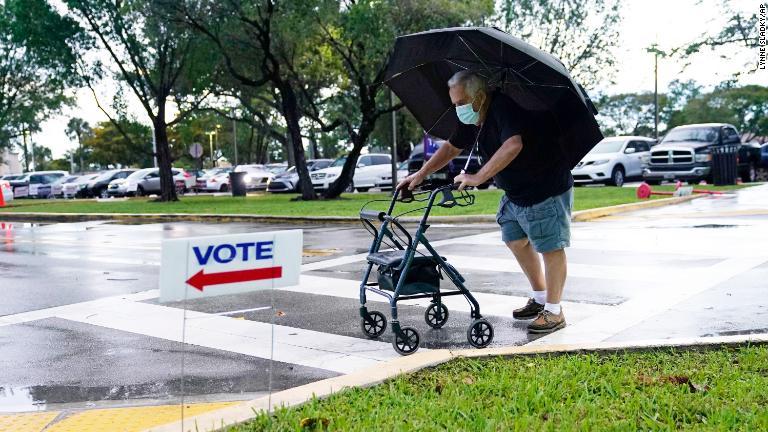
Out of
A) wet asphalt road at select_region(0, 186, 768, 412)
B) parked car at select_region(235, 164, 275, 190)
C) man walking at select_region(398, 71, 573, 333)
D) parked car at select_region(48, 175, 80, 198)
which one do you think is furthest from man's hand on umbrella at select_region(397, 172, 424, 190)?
parked car at select_region(48, 175, 80, 198)

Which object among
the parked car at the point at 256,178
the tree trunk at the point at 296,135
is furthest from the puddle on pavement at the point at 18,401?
the parked car at the point at 256,178

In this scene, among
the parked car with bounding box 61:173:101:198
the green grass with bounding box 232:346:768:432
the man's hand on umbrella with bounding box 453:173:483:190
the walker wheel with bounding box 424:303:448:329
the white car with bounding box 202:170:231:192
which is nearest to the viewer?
the green grass with bounding box 232:346:768:432

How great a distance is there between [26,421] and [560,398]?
2628mm

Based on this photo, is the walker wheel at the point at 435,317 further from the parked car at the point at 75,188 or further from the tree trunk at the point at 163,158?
the parked car at the point at 75,188

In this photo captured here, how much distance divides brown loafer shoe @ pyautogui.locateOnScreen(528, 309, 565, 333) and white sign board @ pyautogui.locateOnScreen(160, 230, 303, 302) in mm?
2317

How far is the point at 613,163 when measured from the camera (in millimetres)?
27719

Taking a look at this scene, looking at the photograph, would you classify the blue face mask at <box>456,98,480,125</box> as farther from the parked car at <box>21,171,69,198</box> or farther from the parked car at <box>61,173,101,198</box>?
the parked car at <box>21,171,69,198</box>

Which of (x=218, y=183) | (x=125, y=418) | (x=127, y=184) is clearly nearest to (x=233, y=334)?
(x=125, y=418)

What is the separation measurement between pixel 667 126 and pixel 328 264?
271 ft

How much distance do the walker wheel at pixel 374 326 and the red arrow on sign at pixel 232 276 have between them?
73.0 inches

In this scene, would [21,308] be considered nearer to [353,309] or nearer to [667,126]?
[353,309]

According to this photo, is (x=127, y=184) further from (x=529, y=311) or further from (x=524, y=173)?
(x=524, y=173)

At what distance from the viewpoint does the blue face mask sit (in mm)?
5707

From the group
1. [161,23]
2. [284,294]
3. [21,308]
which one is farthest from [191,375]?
[161,23]
